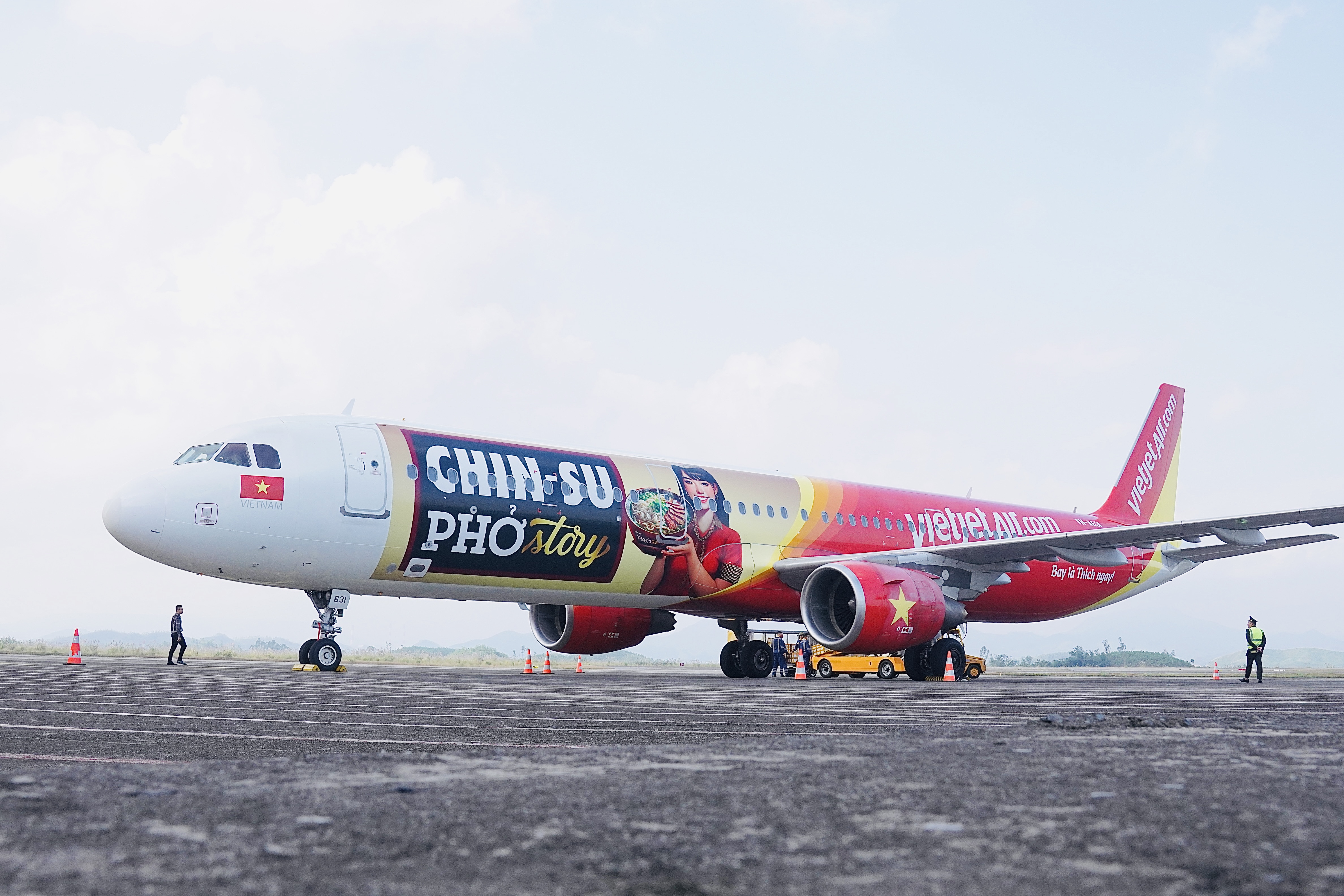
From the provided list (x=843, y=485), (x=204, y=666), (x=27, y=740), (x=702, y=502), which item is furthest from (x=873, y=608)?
(x=204, y=666)

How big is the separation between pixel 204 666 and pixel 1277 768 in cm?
1931

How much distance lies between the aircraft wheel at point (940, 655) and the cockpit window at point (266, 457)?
9.84 metres

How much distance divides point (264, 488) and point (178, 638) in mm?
8449

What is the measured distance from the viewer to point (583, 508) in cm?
1485

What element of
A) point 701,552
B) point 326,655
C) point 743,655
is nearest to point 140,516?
point 326,655

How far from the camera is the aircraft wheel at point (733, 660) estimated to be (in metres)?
18.4

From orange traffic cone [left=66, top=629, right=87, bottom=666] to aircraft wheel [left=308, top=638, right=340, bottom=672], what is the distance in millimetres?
5270

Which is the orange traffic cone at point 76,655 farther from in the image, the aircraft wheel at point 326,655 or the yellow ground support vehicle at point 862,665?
the yellow ground support vehicle at point 862,665

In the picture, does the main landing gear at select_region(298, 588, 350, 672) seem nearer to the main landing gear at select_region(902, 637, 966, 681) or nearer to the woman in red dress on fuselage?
the woman in red dress on fuselage

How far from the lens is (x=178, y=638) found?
19.8 m

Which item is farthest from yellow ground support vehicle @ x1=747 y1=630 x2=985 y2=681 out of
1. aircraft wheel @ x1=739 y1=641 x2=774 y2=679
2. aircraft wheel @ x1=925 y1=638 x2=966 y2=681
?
aircraft wheel @ x1=925 y1=638 x2=966 y2=681

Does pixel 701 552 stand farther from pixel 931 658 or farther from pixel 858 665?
pixel 858 665

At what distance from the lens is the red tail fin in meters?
24.9

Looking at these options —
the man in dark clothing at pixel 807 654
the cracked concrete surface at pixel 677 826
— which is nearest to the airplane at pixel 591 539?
the man in dark clothing at pixel 807 654
